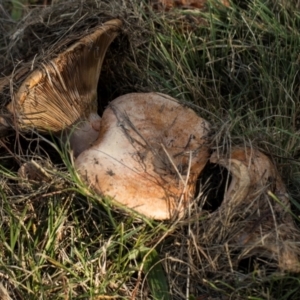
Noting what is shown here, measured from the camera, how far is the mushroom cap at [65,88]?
2371 millimetres

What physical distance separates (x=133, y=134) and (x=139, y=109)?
128 mm

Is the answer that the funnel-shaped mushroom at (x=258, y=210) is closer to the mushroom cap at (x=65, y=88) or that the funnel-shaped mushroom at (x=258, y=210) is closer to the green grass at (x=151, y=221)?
the green grass at (x=151, y=221)

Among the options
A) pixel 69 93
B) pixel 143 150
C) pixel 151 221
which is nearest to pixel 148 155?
pixel 143 150

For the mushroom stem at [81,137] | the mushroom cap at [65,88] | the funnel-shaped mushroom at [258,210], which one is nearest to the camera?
the funnel-shaped mushroom at [258,210]

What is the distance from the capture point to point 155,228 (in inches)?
90.8

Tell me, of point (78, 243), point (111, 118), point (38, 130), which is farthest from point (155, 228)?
point (38, 130)

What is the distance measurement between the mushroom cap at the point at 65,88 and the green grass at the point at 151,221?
109 mm

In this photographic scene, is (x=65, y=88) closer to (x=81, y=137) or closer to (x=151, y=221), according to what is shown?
(x=81, y=137)

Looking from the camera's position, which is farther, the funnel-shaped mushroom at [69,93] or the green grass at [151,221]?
the funnel-shaped mushroom at [69,93]

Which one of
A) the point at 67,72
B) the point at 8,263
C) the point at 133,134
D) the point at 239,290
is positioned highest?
the point at 67,72

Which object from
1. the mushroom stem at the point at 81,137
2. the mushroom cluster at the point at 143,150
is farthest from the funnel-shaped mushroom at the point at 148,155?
the mushroom stem at the point at 81,137

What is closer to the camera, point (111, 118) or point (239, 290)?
point (239, 290)

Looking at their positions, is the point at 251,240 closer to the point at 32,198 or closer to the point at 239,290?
the point at 239,290

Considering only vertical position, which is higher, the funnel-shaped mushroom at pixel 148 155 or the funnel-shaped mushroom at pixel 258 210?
the funnel-shaped mushroom at pixel 148 155
